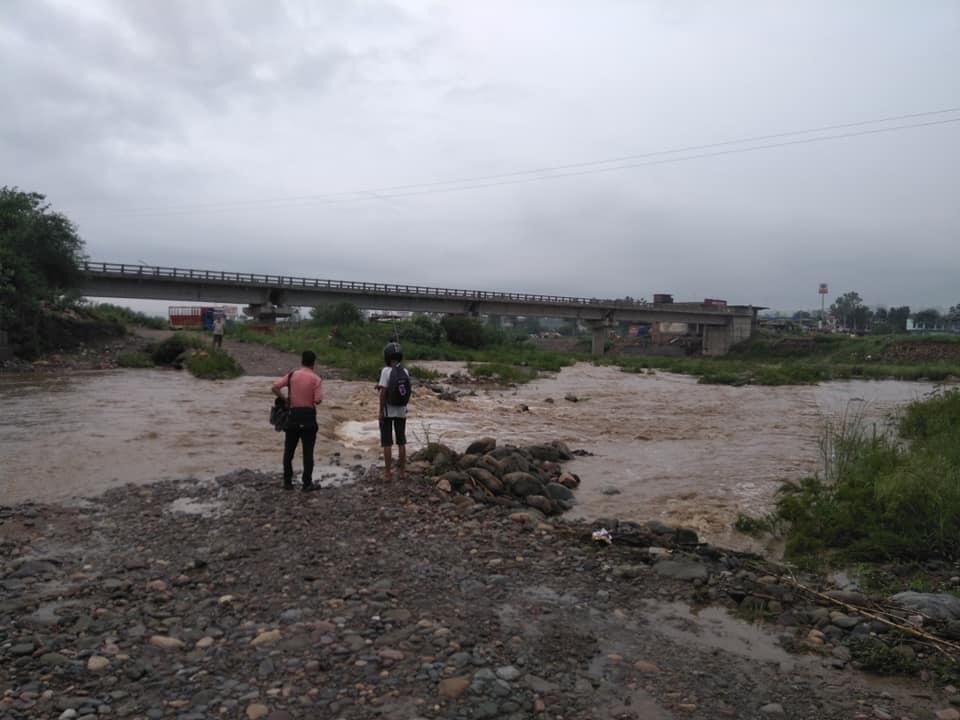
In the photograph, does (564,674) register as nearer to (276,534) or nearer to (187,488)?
(276,534)

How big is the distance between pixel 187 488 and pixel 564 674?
6.85m

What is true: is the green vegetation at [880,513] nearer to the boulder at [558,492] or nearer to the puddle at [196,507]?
the boulder at [558,492]

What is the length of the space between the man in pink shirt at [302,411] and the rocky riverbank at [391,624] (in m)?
1.03

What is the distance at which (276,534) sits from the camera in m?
7.22

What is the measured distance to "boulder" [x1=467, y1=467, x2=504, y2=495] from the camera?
9469mm

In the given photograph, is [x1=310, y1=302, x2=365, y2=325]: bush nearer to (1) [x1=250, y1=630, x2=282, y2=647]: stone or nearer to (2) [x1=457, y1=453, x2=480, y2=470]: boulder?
(2) [x1=457, y1=453, x2=480, y2=470]: boulder

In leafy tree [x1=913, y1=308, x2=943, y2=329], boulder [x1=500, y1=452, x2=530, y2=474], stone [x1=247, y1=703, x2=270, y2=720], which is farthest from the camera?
leafy tree [x1=913, y1=308, x2=943, y2=329]

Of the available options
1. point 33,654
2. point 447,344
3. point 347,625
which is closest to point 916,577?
point 347,625

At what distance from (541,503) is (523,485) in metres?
0.46

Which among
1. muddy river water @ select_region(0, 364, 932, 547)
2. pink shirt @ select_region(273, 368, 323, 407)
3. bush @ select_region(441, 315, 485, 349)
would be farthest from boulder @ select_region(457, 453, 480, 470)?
bush @ select_region(441, 315, 485, 349)

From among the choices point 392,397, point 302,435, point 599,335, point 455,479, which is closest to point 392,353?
point 392,397

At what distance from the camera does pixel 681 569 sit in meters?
6.74

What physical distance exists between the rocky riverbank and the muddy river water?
Answer: 95.1 inches

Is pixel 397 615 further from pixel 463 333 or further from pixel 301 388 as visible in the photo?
pixel 463 333
